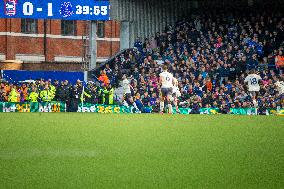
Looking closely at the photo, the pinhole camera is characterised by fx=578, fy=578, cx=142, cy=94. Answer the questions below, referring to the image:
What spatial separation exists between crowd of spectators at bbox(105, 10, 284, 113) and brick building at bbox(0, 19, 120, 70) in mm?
16213

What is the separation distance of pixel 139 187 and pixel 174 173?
1.01 m

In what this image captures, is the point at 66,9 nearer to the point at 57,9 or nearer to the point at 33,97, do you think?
the point at 57,9

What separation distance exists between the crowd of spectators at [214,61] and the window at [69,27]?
18.2 m

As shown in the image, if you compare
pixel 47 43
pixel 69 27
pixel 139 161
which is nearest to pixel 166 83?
pixel 139 161

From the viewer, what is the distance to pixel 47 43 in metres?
52.3

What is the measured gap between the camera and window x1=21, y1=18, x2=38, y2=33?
5159 centimetres

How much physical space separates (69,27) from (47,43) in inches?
116

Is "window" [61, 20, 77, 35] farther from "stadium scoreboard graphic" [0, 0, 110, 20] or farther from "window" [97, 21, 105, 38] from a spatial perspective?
"stadium scoreboard graphic" [0, 0, 110, 20]

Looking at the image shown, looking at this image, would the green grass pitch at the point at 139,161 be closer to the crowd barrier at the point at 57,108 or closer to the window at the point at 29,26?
the crowd barrier at the point at 57,108

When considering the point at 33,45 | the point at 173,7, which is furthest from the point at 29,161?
the point at 33,45

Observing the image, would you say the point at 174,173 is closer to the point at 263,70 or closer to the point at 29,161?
the point at 29,161

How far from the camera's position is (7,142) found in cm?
967

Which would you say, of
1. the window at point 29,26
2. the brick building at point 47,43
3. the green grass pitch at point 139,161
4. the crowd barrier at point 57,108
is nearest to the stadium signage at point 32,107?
the crowd barrier at point 57,108

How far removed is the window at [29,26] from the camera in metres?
51.6
